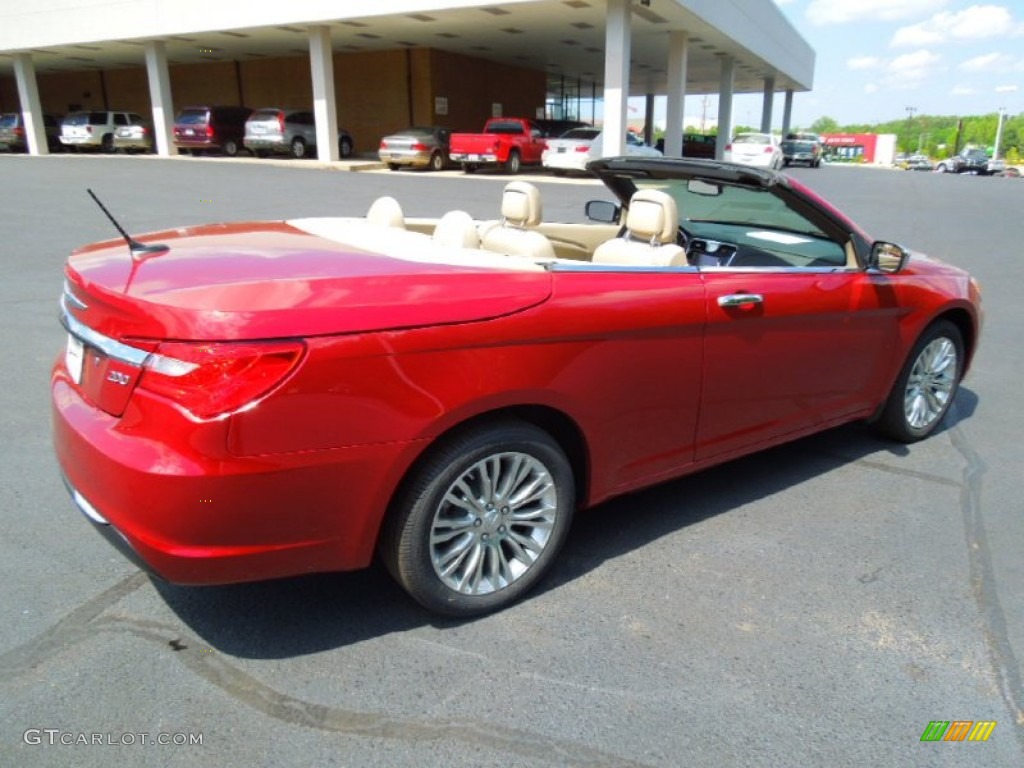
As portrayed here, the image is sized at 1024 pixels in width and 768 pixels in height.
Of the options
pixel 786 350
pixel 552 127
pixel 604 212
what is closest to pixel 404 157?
pixel 552 127

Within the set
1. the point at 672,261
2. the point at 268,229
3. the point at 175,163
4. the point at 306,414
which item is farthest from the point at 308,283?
the point at 175,163

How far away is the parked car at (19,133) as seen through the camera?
3481cm

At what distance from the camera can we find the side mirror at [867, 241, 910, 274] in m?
4.07

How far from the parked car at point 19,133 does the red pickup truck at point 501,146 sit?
21886 millimetres

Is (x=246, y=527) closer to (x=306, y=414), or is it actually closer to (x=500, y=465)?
(x=306, y=414)

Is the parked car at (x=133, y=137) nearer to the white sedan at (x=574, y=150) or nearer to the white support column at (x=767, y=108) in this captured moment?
the white sedan at (x=574, y=150)

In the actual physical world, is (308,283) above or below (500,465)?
above

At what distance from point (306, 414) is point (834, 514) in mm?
2691

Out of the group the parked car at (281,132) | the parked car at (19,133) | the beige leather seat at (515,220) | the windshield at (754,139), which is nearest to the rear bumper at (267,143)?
the parked car at (281,132)

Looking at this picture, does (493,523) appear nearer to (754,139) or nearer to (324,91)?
(324,91)

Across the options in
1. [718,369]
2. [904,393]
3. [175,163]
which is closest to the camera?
[718,369]

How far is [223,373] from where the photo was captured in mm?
2223

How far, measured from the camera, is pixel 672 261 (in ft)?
11.3

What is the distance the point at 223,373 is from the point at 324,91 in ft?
89.1
